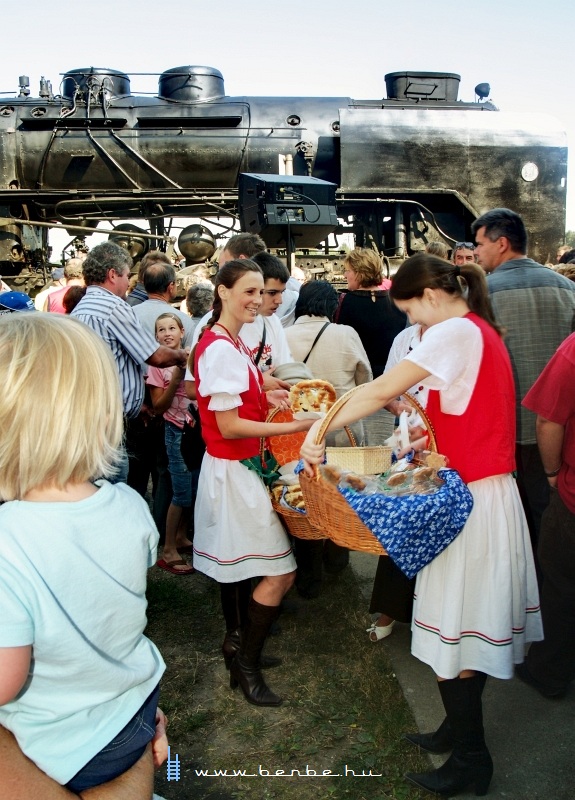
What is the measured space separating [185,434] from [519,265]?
7.12ft

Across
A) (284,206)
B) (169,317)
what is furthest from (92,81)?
(169,317)

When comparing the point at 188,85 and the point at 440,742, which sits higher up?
the point at 188,85

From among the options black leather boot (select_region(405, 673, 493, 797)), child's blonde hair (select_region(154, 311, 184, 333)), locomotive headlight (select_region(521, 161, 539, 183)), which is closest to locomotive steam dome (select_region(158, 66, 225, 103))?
locomotive headlight (select_region(521, 161, 539, 183))

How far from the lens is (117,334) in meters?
4.05

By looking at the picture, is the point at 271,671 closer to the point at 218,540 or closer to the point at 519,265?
the point at 218,540

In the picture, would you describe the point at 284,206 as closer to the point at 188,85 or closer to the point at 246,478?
the point at 246,478

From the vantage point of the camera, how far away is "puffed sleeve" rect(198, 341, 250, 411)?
2914 mm

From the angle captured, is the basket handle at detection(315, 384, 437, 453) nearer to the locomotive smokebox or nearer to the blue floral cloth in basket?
the blue floral cloth in basket

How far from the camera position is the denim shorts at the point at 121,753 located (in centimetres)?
122

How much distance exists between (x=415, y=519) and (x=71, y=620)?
1223 mm

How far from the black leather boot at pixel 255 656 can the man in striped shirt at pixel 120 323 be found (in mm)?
1285

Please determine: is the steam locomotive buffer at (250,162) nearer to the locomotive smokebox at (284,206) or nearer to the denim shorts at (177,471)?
the locomotive smokebox at (284,206)

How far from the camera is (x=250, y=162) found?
12578 mm

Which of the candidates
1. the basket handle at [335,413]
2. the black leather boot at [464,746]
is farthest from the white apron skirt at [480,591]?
the basket handle at [335,413]
